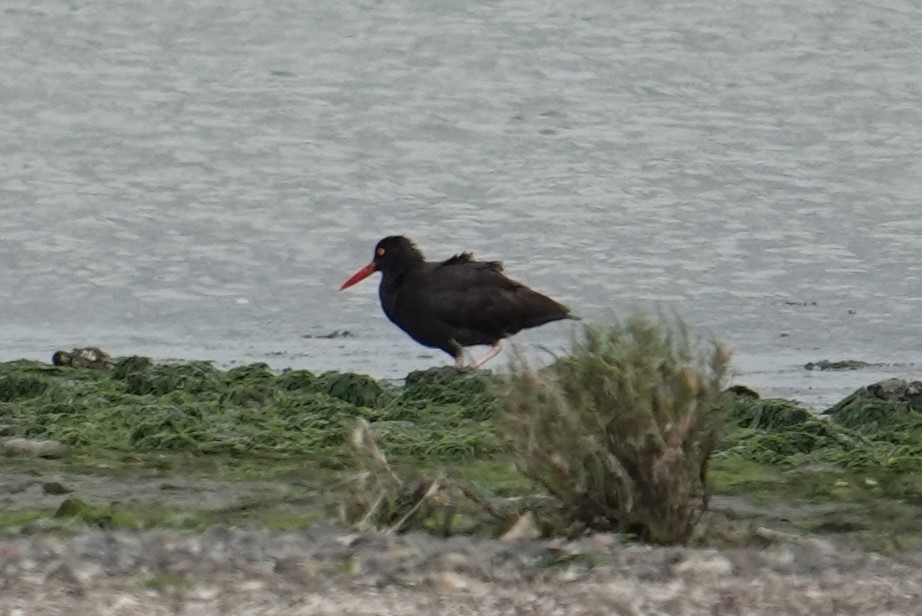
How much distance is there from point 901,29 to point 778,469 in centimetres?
1372

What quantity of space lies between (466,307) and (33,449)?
3066 millimetres

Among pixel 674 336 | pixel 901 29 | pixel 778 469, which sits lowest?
pixel 778 469

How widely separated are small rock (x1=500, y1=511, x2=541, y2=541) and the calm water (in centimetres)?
428

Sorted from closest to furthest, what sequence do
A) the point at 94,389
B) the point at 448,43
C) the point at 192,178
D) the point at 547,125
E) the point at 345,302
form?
1. the point at 94,389
2. the point at 345,302
3. the point at 192,178
4. the point at 547,125
5. the point at 448,43

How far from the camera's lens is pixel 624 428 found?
5.77m

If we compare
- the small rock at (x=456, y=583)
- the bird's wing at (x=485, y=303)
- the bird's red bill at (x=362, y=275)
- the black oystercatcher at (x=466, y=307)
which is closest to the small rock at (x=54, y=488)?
the small rock at (x=456, y=583)

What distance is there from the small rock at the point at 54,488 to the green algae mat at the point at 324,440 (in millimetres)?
19

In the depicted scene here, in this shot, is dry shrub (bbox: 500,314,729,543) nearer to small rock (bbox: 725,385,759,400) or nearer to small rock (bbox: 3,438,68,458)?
small rock (bbox: 3,438,68,458)

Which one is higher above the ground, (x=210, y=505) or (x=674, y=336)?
(x=674, y=336)

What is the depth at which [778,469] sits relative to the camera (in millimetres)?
7629

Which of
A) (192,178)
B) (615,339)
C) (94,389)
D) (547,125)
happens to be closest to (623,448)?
(615,339)

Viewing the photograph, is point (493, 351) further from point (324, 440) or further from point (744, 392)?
point (324, 440)

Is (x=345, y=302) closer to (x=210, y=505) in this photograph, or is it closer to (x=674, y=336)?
(x=210, y=505)

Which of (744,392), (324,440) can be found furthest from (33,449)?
(744,392)
